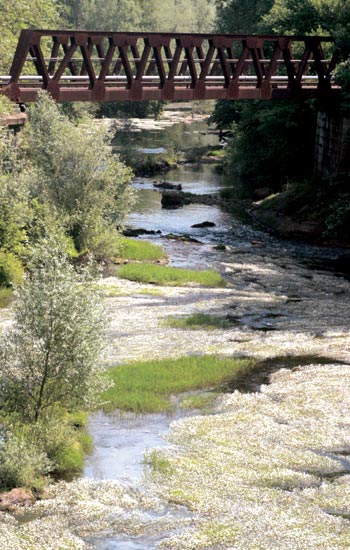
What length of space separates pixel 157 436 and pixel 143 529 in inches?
243

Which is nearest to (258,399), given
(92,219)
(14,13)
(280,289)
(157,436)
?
(157,436)

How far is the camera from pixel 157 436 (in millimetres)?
29453

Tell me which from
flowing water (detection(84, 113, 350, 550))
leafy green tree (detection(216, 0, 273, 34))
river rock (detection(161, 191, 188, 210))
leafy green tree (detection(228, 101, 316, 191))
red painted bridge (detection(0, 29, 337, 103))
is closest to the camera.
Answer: flowing water (detection(84, 113, 350, 550))

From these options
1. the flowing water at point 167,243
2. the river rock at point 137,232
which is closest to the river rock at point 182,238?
the flowing water at point 167,243

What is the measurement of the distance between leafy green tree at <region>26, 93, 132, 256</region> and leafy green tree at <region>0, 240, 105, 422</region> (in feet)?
79.3

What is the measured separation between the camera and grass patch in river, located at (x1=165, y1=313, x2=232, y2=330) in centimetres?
4116

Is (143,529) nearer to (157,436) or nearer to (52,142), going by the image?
(157,436)

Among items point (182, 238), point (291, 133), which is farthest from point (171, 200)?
point (182, 238)

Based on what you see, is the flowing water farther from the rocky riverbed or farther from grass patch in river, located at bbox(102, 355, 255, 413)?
grass patch in river, located at bbox(102, 355, 255, 413)

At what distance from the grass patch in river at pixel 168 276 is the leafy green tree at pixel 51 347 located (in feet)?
71.1

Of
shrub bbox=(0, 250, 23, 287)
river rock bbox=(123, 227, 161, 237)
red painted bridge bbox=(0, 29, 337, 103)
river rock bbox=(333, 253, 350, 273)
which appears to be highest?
red painted bridge bbox=(0, 29, 337, 103)

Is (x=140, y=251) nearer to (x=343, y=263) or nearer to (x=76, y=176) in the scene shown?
(x=76, y=176)

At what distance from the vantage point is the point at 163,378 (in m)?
34.2

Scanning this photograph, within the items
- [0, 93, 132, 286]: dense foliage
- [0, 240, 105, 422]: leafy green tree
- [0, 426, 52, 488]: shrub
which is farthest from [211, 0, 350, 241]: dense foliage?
[0, 426, 52, 488]: shrub
